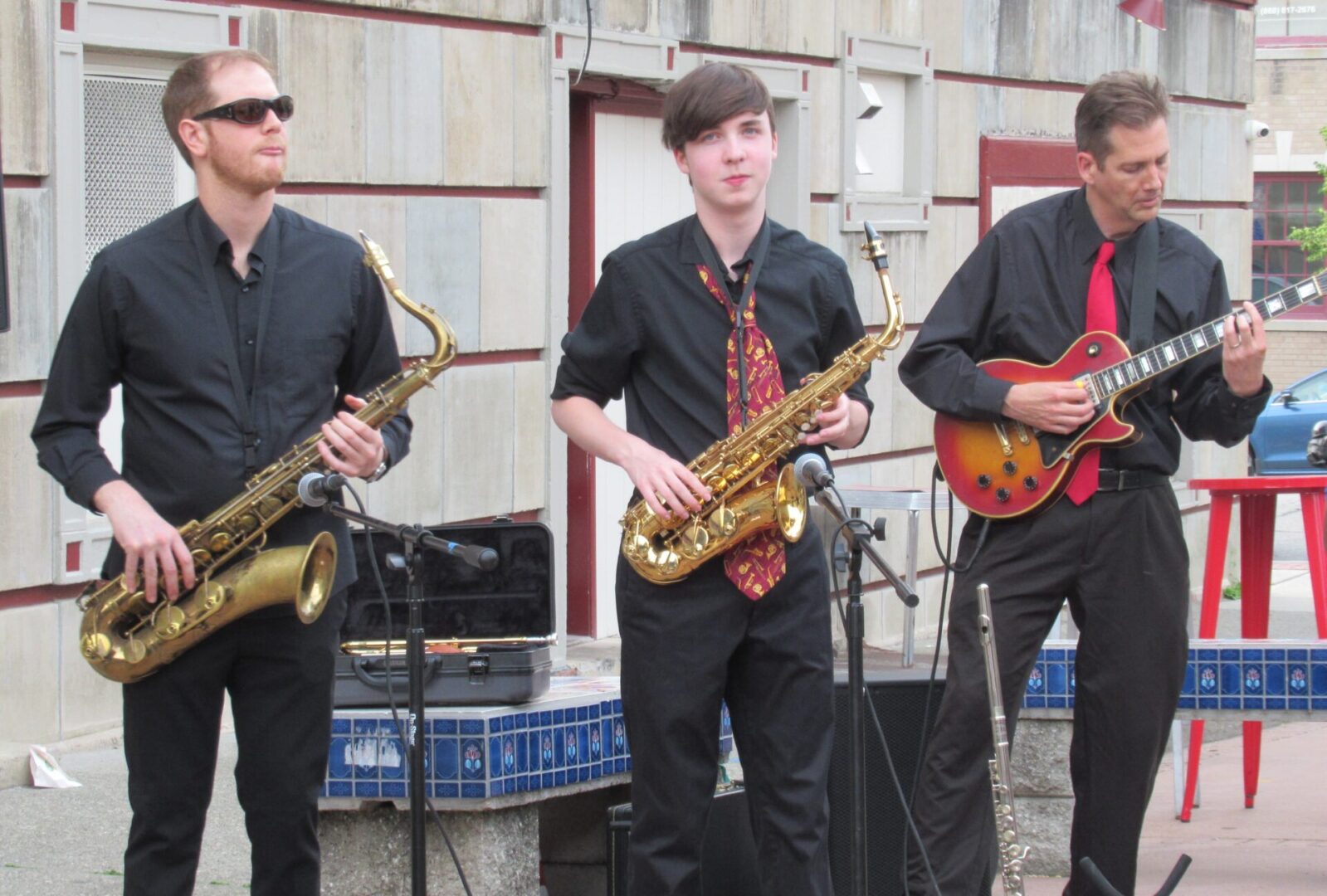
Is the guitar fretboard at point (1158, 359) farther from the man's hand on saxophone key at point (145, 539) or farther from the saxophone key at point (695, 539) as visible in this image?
the man's hand on saxophone key at point (145, 539)

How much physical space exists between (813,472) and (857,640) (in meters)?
0.39

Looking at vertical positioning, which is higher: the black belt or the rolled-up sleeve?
the rolled-up sleeve

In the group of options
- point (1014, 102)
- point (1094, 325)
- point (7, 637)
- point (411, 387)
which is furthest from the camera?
point (1014, 102)

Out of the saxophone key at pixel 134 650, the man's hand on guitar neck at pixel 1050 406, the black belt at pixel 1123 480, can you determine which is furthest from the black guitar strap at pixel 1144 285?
the saxophone key at pixel 134 650

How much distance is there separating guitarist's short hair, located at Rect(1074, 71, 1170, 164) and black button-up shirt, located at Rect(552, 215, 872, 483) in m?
0.93

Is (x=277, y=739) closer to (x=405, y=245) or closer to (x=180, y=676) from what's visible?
(x=180, y=676)

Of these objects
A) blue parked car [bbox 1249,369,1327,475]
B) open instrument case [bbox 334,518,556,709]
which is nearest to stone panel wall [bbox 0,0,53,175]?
open instrument case [bbox 334,518,556,709]

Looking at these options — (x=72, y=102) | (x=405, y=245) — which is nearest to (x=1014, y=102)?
(x=405, y=245)

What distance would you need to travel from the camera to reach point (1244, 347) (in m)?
4.67

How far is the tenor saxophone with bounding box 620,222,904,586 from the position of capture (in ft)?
13.8

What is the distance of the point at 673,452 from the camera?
4285mm

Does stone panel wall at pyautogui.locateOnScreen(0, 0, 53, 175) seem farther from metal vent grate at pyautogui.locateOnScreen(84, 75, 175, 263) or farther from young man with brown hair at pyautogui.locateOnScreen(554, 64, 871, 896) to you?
young man with brown hair at pyautogui.locateOnScreen(554, 64, 871, 896)

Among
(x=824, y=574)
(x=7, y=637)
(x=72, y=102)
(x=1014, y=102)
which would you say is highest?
(x=1014, y=102)

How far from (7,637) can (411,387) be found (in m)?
3.01
